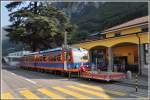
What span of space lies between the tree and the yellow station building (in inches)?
592

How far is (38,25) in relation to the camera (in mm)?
53469

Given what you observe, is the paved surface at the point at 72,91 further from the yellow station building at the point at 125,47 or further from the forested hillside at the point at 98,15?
the forested hillside at the point at 98,15

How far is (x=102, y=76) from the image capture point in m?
23.3

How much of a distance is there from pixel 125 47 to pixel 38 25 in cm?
2087

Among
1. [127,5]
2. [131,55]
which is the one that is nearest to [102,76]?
[131,55]

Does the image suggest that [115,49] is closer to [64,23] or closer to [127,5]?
[64,23]

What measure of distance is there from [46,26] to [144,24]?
25.4m

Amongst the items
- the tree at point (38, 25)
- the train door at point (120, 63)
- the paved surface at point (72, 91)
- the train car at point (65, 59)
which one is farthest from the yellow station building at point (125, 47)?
the tree at point (38, 25)

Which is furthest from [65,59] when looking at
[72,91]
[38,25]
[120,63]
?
[38,25]

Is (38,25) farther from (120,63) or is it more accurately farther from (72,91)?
(72,91)

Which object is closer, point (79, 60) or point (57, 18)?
point (79, 60)

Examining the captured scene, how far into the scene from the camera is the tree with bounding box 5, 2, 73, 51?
53.8m

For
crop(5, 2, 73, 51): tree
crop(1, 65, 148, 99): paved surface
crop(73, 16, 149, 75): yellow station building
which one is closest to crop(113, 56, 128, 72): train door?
crop(73, 16, 149, 75): yellow station building

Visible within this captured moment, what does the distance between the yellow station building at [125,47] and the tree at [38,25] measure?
15.0m
